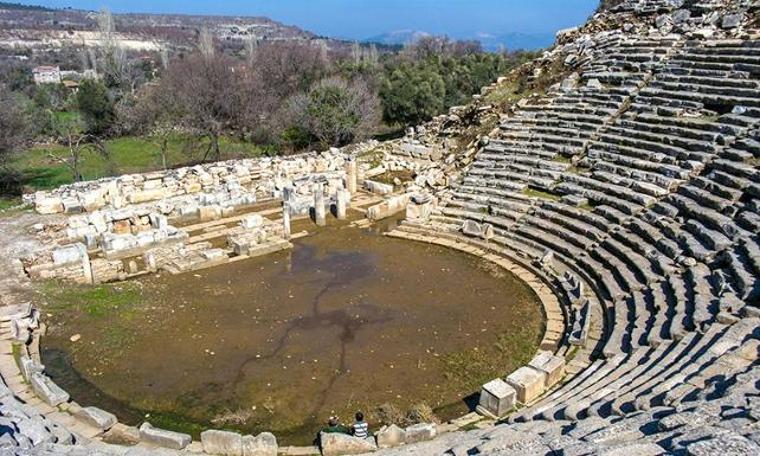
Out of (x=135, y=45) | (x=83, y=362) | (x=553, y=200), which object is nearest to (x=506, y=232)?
(x=553, y=200)

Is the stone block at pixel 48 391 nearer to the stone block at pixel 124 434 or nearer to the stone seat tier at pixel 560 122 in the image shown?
the stone block at pixel 124 434

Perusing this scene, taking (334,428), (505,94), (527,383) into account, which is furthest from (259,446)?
(505,94)

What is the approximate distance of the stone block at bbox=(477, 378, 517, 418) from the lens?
32.8ft

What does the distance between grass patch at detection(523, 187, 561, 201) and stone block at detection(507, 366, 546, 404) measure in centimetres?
930

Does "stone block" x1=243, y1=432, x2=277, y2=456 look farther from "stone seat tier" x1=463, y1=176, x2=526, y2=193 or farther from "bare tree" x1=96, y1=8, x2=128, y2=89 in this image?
"bare tree" x1=96, y1=8, x2=128, y2=89

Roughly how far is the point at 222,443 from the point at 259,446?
1.92ft

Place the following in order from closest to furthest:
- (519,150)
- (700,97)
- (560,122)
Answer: (700,97) < (519,150) < (560,122)

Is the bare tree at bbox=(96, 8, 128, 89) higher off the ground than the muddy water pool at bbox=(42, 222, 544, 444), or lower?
higher

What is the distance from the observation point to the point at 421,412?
10.3 metres

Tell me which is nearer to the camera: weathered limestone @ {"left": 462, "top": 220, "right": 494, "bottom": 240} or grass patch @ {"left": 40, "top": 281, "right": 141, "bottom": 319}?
grass patch @ {"left": 40, "top": 281, "right": 141, "bottom": 319}

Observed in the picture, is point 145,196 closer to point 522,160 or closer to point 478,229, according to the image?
point 478,229

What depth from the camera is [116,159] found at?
37.4 metres

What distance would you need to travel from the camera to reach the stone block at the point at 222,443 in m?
9.08

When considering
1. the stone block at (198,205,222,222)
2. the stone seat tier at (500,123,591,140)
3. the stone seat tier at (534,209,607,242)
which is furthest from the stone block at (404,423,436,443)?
the stone seat tier at (500,123,591,140)
